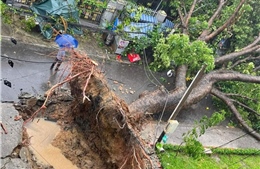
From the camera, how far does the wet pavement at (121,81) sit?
1146cm

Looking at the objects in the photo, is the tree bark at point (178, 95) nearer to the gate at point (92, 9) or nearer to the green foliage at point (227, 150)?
the green foliage at point (227, 150)

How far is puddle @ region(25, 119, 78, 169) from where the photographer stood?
25.4 feet

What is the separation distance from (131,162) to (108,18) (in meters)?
9.96

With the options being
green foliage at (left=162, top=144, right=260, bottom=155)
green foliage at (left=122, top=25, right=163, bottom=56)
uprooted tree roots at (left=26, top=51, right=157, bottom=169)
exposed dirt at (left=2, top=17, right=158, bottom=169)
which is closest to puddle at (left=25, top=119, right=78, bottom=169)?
exposed dirt at (left=2, top=17, right=158, bottom=169)

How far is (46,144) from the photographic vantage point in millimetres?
8016

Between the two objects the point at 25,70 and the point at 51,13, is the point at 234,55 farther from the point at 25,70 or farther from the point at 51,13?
the point at 25,70

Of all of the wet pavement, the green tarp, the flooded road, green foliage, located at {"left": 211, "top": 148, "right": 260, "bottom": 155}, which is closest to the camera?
the flooded road

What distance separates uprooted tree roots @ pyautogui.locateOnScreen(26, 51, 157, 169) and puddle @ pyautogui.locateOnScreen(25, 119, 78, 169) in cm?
75

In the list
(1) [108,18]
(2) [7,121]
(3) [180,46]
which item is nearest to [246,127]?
(3) [180,46]

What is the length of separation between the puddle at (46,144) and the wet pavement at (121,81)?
2.88m

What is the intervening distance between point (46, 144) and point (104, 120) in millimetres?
1900

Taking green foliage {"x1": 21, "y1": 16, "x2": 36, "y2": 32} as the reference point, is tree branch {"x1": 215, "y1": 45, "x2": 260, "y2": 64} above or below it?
above

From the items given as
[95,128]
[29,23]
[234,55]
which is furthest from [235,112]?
[29,23]

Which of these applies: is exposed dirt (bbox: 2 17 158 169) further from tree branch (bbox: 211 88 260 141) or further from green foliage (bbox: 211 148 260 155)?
tree branch (bbox: 211 88 260 141)
